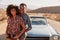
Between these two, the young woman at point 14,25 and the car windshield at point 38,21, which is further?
the car windshield at point 38,21

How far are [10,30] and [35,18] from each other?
412 centimetres

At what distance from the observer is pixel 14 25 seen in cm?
480

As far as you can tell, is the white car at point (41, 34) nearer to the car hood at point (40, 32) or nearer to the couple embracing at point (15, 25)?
the car hood at point (40, 32)

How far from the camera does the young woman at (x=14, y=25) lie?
15.7 ft

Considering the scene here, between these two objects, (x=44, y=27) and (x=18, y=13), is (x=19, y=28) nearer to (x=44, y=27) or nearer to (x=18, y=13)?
(x=18, y=13)

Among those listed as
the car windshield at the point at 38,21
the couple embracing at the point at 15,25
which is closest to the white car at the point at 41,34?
the car windshield at the point at 38,21

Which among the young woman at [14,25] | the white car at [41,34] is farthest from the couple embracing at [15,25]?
the white car at [41,34]

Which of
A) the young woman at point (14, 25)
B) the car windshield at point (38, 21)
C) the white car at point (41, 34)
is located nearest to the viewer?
the young woman at point (14, 25)

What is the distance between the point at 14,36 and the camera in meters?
4.80

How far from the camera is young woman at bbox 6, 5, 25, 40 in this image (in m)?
4.77

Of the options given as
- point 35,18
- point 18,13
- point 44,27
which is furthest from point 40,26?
point 18,13

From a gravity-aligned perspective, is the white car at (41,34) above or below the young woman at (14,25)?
below

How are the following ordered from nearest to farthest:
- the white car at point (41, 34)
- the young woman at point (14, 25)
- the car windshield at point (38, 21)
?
1. the young woman at point (14, 25)
2. the white car at point (41, 34)
3. the car windshield at point (38, 21)

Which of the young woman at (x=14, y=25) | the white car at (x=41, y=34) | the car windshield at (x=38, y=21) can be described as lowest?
the white car at (x=41, y=34)
